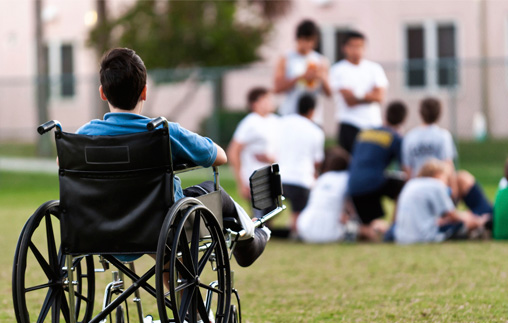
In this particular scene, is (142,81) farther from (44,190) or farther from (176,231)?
(44,190)

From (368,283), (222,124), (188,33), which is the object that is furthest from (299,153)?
(188,33)

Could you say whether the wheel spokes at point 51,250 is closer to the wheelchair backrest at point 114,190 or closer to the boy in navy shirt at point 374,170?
the wheelchair backrest at point 114,190

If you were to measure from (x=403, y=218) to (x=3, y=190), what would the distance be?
33.7 feet

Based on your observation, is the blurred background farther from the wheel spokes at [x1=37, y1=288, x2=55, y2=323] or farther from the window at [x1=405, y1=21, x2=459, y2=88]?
the wheel spokes at [x1=37, y1=288, x2=55, y2=323]

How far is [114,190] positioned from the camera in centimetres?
400

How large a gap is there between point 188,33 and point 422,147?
12.2 meters

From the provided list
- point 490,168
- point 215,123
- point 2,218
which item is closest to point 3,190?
point 215,123

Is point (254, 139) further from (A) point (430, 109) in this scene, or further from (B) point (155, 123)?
(B) point (155, 123)

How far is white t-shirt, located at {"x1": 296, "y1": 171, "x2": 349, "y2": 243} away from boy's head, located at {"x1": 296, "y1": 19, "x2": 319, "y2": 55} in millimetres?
1586

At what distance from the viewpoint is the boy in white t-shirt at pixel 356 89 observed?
34.2 feet

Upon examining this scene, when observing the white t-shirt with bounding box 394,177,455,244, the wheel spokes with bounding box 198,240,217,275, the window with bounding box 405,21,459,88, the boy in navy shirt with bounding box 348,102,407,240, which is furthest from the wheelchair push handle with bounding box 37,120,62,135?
the window with bounding box 405,21,459,88

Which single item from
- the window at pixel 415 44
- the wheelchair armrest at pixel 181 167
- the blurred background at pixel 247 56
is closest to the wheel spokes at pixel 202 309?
the wheelchair armrest at pixel 181 167

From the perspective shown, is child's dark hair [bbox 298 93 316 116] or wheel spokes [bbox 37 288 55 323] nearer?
wheel spokes [bbox 37 288 55 323]

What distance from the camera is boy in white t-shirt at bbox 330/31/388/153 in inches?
411
